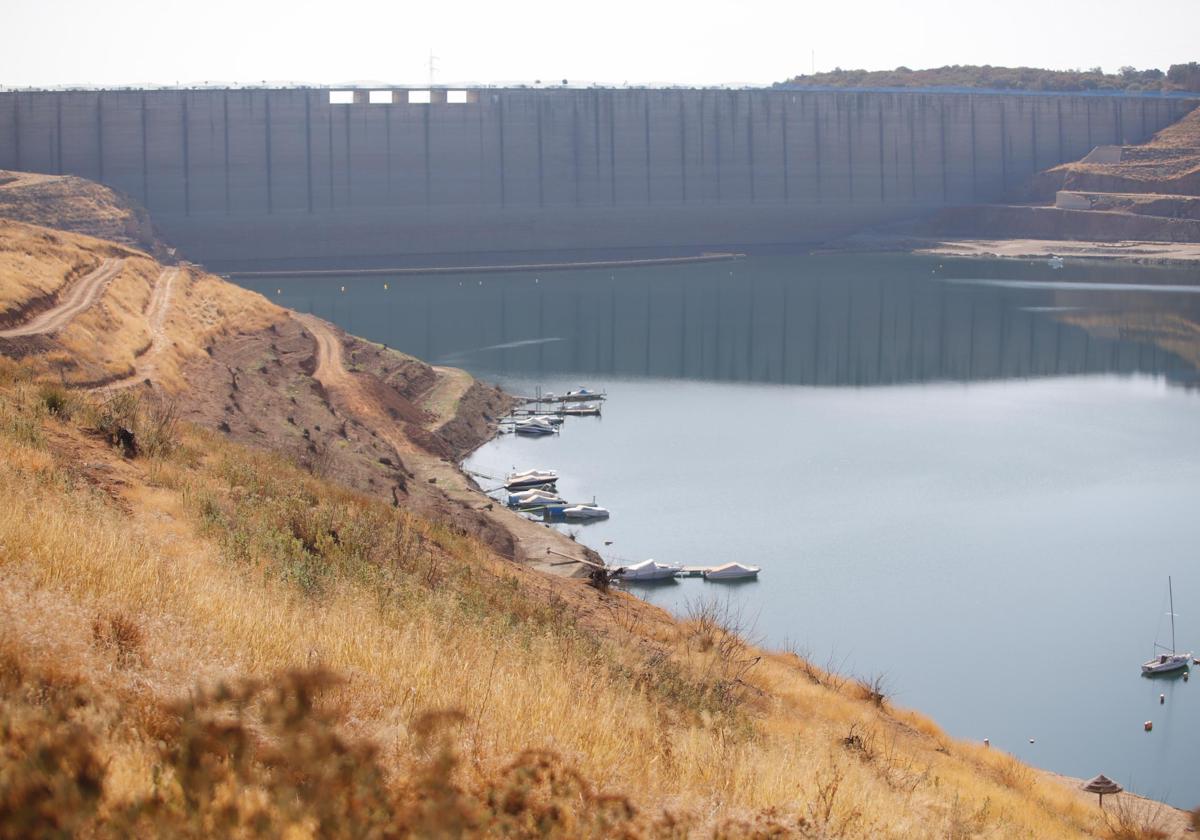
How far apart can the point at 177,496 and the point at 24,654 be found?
17.2 ft

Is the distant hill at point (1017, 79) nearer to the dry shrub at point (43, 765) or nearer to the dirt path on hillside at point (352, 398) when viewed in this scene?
the dirt path on hillside at point (352, 398)

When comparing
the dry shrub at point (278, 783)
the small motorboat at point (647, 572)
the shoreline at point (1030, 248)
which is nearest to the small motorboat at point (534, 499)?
the small motorboat at point (647, 572)

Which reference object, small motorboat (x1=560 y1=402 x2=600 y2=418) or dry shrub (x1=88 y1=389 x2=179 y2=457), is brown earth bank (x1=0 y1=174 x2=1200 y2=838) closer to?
dry shrub (x1=88 y1=389 x2=179 y2=457)

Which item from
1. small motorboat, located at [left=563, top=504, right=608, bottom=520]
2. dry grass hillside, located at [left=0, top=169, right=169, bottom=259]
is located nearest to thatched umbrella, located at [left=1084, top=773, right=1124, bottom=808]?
small motorboat, located at [left=563, top=504, right=608, bottom=520]

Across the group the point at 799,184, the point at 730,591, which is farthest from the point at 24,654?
the point at 799,184

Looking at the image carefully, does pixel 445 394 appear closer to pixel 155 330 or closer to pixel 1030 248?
pixel 155 330

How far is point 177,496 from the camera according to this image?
9.35 metres

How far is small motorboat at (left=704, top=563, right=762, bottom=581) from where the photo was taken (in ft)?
68.5

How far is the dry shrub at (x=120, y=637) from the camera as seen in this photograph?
4.78 meters

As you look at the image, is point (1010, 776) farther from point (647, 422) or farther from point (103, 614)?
point (647, 422)

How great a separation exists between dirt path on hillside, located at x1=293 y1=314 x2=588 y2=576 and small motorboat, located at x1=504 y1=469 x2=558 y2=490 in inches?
44.1

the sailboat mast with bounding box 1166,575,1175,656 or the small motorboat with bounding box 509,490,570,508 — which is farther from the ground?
the small motorboat with bounding box 509,490,570,508

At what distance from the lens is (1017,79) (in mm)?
102562

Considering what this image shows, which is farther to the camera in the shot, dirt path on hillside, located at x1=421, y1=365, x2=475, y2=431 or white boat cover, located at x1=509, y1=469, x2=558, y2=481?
dirt path on hillside, located at x1=421, y1=365, x2=475, y2=431
